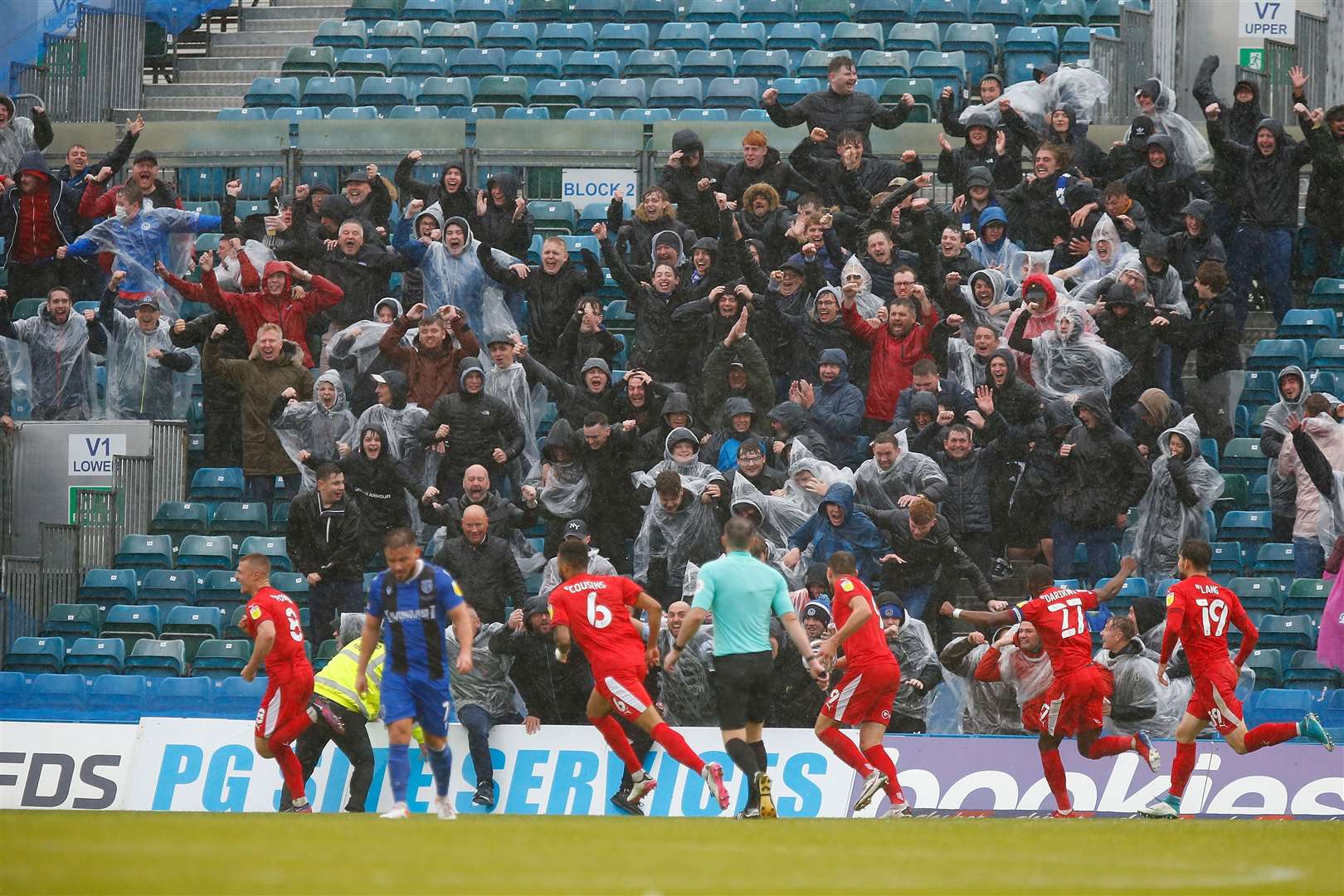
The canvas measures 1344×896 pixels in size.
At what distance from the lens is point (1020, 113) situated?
64.4ft

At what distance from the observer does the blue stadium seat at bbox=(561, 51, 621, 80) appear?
937 inches

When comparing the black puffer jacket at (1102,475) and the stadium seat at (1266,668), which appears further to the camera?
the black puffer jacket at (1102,475)

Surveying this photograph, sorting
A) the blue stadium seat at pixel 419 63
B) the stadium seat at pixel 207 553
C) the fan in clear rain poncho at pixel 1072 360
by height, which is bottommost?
the stadium seat at pixel 207 553

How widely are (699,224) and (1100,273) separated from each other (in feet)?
12.6

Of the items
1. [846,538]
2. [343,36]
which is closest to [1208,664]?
[846,538]

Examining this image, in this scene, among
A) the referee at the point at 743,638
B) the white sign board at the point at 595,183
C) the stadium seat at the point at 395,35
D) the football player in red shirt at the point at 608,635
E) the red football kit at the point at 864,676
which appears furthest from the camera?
the stadium seat at the point at 395,35

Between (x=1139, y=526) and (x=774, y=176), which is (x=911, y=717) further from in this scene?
(x=774, y=176)

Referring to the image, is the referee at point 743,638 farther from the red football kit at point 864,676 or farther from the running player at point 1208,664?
the running player at point 1208,664

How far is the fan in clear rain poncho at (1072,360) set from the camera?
1720 cm

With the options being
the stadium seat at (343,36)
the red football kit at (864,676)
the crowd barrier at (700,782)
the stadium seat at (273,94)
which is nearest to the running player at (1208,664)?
the crowd barrier at (700,782)

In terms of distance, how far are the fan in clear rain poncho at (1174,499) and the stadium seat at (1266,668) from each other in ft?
3.30

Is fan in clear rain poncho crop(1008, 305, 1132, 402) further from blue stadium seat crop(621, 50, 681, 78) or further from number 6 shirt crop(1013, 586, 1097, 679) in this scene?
blue stadium seat crop(621, 50, 681, 78)

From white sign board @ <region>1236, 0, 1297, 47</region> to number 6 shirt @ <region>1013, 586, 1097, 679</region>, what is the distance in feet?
37.5

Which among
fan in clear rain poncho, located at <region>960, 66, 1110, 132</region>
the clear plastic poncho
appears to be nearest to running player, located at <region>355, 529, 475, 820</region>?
the clear plastic poncho
